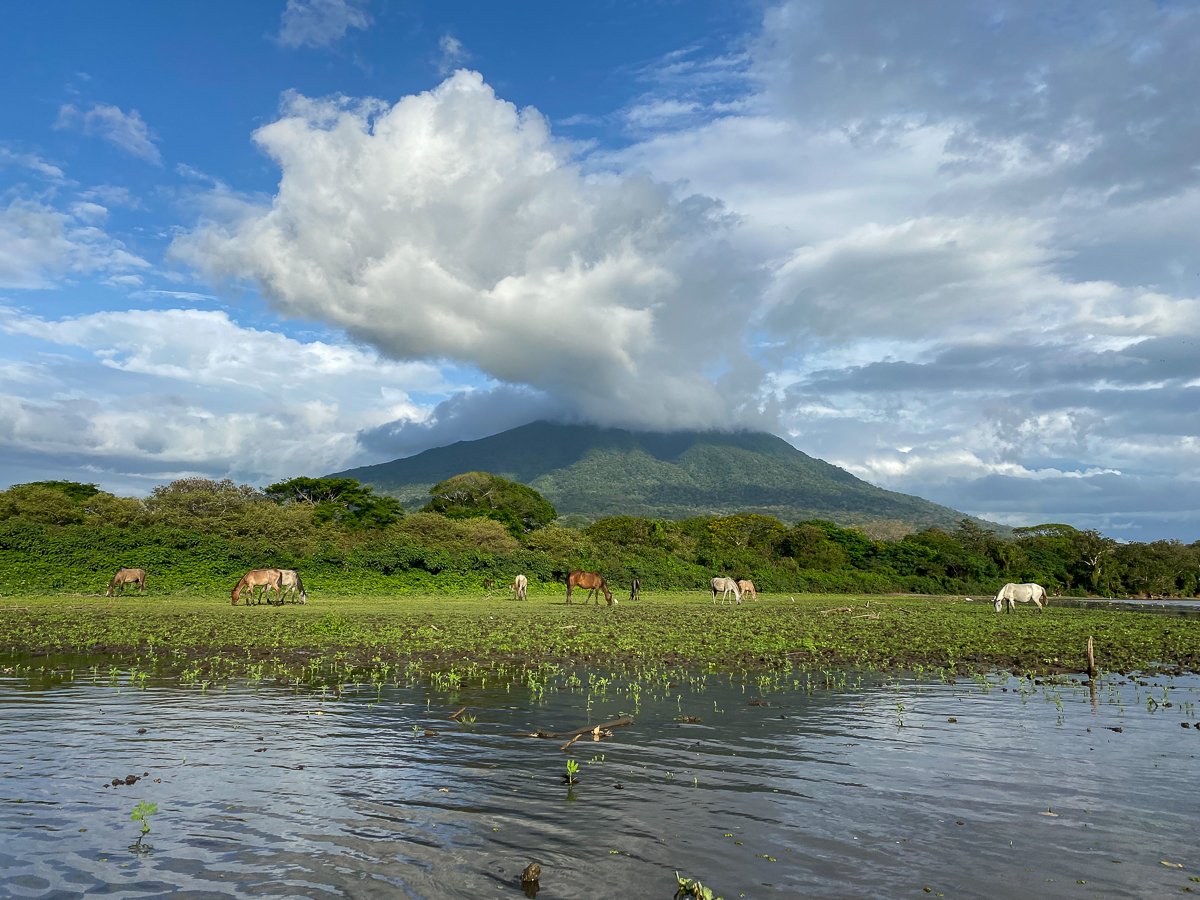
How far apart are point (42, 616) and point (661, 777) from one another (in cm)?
2739

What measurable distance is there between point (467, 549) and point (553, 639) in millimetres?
37329

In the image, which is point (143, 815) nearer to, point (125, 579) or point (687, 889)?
point (687, 889)

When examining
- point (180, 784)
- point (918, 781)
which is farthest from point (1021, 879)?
point (180, 784)

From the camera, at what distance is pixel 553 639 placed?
24406mm

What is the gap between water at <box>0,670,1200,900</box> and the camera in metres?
7.27

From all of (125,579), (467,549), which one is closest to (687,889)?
(125,579)

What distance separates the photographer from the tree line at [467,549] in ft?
157

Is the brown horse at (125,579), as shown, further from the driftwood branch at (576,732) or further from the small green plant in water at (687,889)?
the small green plant in water at (687,889)

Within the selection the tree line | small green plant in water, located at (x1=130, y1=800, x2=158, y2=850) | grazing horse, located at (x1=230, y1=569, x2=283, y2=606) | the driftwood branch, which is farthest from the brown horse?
small green plant in water, located at (x1=130, y1=800, x2=158, y2=850)

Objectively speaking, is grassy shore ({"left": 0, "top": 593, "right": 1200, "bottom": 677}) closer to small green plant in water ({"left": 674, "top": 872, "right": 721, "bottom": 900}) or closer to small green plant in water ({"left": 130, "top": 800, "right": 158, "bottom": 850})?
small green plant in water ({"left": 130, "top": 800, "right": 158, "bottom": 850})

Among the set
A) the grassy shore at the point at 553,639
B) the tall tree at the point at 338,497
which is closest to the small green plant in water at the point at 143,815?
the grassy shore at the point at 553,639

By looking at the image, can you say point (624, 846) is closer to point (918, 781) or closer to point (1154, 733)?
point (918, 781)

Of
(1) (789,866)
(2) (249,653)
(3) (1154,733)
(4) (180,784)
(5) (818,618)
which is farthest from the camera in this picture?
(5) (818,618)

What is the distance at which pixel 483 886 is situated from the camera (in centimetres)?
706
